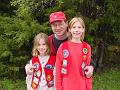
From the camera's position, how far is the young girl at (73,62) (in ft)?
14.9

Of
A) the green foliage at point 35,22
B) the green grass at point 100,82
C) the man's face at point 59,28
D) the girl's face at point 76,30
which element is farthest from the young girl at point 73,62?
the green foliage at point 35,22

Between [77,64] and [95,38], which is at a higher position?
[77,64]

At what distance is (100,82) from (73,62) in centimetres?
403

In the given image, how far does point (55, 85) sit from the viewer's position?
15.2 ft

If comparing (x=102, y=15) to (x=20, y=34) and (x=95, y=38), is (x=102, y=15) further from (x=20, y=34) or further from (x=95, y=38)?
(x=20, y=34)

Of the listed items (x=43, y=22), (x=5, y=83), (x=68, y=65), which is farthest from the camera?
(x=43, y=22)

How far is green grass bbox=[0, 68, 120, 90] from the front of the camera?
26.6 feet

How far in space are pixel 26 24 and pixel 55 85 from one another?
4.27 meters

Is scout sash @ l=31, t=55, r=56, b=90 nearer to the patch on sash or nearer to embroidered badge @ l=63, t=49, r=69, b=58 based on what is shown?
the patch on sash

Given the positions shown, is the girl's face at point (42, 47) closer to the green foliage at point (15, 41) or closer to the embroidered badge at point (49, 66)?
the embroidered badge at point (49, 66)

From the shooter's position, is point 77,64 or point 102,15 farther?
point 102,15

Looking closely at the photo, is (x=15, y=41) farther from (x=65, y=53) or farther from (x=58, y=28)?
(x=65, y=53)

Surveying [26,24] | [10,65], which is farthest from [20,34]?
[10,65]

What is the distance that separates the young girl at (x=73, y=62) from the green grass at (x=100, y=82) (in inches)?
136
